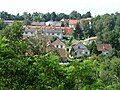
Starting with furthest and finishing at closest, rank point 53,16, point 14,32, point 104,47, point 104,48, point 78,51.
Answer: point 53,16, point 104,47, point 104,48, point 78,51, point 14,32

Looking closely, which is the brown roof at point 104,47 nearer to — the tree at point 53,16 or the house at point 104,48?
the house at point 104,48

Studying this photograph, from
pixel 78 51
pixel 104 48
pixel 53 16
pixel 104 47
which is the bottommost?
pixel 78 51

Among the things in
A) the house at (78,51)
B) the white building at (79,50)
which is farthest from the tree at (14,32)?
the white building at (79,50)

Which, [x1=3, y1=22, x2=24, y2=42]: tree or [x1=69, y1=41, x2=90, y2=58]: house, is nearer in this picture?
[x1=3, y1=22, x2=24, y2=42]: tree

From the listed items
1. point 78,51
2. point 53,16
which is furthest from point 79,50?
point 53,16

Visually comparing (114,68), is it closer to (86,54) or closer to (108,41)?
(86,54)

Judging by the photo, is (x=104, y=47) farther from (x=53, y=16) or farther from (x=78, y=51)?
(x=53, y=16)

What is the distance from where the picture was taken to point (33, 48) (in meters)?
30.8

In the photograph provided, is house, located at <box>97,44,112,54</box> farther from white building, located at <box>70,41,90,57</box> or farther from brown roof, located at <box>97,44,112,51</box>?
white building, located at <box>70,41,90,57</box>

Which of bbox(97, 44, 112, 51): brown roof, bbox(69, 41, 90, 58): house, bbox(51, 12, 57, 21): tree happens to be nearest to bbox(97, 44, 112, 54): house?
bbox(97, 44, 112, 51): brown roof

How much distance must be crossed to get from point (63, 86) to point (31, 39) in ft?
86.9

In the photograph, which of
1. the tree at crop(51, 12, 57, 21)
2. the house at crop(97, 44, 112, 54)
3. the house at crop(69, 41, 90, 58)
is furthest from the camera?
the tree at crop(51, 12, 57, 21)

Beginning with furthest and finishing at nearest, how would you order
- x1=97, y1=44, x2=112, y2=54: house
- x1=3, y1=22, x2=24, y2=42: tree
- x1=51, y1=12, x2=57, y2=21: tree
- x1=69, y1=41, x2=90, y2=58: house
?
x1=51, y1=12, x2=57, y2=21: tree < x1=97, y1=44, x2=112, y2=54: house < x1=69, y1=41, x2=90, y2=58: house < x1=3, y1=22, x2=24, y2=42: tree

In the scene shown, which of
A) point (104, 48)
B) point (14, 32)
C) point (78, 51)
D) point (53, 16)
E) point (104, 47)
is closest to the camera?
point (14, 32)
